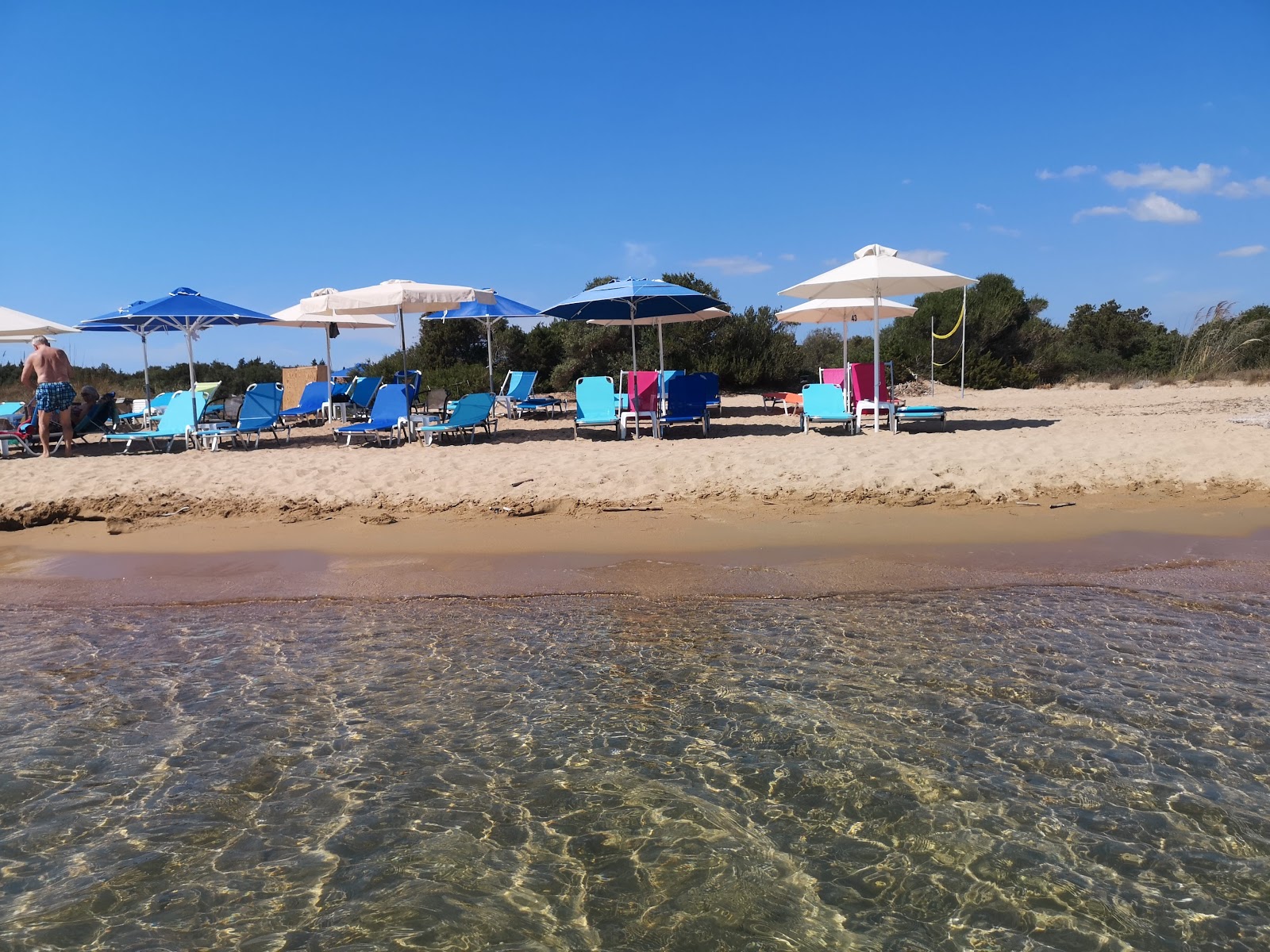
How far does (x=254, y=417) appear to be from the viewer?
41.0ft

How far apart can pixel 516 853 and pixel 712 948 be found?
0.71 meters

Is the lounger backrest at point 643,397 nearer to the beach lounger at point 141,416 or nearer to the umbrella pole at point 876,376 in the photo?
the umbrella pole at point 876,376

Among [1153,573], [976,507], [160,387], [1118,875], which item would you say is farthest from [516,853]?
[160,387]

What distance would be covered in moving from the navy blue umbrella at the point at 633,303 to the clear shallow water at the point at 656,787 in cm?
764

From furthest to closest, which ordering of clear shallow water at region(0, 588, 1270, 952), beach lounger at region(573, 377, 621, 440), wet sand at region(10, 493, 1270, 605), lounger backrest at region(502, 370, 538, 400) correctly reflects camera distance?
lounger backrest at region(502, 370, 538, 400) < beach lounger at region(573, 377, 621, 440) < wet sand at region(10, 493, 1270, 605) < clear shallow water at region(0, 588, 1270, 952)

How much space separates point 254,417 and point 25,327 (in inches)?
136

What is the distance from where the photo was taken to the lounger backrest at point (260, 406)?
40.7ft

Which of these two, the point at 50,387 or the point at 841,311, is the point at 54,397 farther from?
the point at 841,311

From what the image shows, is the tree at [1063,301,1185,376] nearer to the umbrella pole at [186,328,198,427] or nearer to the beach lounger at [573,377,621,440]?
the beach lounger at [573,377,621,440]

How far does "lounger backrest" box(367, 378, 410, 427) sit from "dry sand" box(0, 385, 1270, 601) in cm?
134

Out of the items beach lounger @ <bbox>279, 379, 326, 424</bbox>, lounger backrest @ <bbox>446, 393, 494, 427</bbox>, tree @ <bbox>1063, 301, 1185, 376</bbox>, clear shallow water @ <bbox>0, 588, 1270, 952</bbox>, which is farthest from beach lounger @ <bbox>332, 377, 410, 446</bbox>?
tree @ <bbox>1063, 301, 1185, 376</bbox>

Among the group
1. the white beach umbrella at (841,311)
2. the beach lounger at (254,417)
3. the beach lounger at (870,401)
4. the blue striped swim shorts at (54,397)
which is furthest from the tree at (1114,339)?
the blue striped swim shorts at (54,397)

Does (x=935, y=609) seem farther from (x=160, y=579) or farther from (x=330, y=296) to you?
(x=330, y=296)

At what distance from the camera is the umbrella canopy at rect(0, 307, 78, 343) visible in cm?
1250
